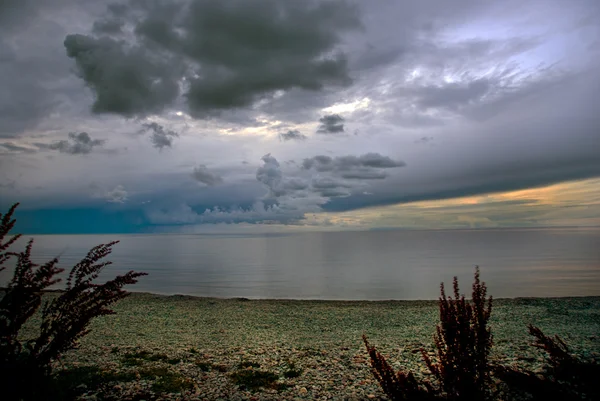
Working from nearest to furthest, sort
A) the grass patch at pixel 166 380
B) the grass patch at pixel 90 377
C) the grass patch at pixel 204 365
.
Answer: the grass patch at pixel 90 377, the grass patch at pixel 166 380, the grass patch at pixel 204 365

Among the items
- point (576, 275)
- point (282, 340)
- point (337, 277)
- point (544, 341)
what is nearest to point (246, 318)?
point (282, 340)

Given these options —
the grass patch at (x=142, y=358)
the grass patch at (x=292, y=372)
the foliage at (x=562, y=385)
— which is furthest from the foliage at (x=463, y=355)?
the grass patch at (x=142, y=358)

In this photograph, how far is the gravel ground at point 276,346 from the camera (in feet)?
27.4

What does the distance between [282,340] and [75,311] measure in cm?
1032

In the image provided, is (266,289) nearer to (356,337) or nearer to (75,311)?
(356,337)

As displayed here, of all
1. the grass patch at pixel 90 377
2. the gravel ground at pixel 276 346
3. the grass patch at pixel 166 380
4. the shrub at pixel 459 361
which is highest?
the shrub at pixel 459 361

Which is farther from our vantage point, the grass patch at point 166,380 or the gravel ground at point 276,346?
the gravel ground at point 276,346

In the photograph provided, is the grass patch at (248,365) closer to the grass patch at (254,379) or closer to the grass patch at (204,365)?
the grass patch at (254,379)

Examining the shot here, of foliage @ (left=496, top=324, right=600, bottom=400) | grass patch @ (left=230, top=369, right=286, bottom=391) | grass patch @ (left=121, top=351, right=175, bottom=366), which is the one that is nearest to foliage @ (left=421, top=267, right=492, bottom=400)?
foliage @ (left=496, top=324, right=600, bottom=400)

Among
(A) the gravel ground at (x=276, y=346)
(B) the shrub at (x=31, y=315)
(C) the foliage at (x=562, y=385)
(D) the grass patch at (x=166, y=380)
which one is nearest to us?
(C) the foliage at (x=562, y=385)

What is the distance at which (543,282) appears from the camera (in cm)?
4203

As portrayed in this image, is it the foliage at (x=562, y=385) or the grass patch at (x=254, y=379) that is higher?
the foliage at (x=562, y=385)

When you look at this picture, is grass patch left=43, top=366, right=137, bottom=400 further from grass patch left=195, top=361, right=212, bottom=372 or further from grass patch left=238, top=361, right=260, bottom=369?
grass patch left=238, top=361, right=260, bottom=369

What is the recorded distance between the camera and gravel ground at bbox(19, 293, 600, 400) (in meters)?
8.36
